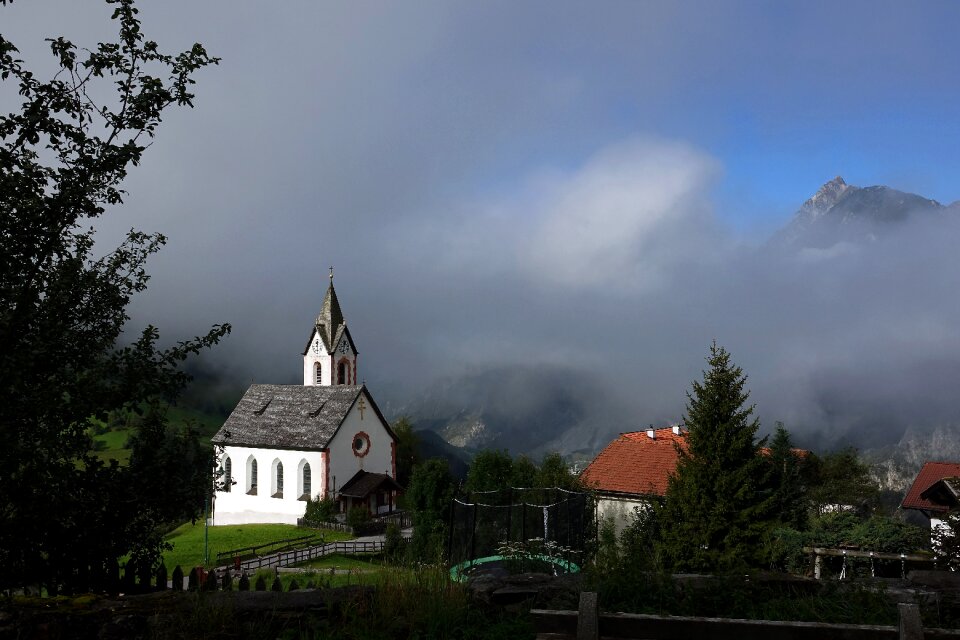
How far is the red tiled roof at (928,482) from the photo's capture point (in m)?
34.5

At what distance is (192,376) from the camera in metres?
7.34

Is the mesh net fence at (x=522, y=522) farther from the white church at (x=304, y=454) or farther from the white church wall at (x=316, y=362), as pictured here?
the white church wall at (x=316, y=362)

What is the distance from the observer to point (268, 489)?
5925 cm

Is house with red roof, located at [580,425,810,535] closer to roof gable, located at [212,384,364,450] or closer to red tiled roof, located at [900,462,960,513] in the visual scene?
red tiled roof, located at [900,462,960,513]

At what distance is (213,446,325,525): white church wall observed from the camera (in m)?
57.2

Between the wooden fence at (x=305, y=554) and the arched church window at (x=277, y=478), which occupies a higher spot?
the arched church window at (x=277, y=478)

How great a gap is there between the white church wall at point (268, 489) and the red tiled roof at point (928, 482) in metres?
39.1

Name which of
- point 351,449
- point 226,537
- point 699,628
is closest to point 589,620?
point 699,628

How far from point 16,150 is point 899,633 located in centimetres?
822

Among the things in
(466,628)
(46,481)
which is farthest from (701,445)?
(46,481)

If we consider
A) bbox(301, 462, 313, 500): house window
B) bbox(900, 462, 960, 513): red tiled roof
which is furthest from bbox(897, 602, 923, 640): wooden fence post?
bbox(301, 462, 313, 500): house window

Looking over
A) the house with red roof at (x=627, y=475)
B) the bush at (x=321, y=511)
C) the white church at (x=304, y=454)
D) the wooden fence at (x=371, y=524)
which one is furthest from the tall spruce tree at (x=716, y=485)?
the white church at (x=304, y=454)

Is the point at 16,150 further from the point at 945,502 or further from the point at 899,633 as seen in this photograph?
the point at 945,502

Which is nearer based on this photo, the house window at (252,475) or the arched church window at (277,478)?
the arched church window at (277,478)
